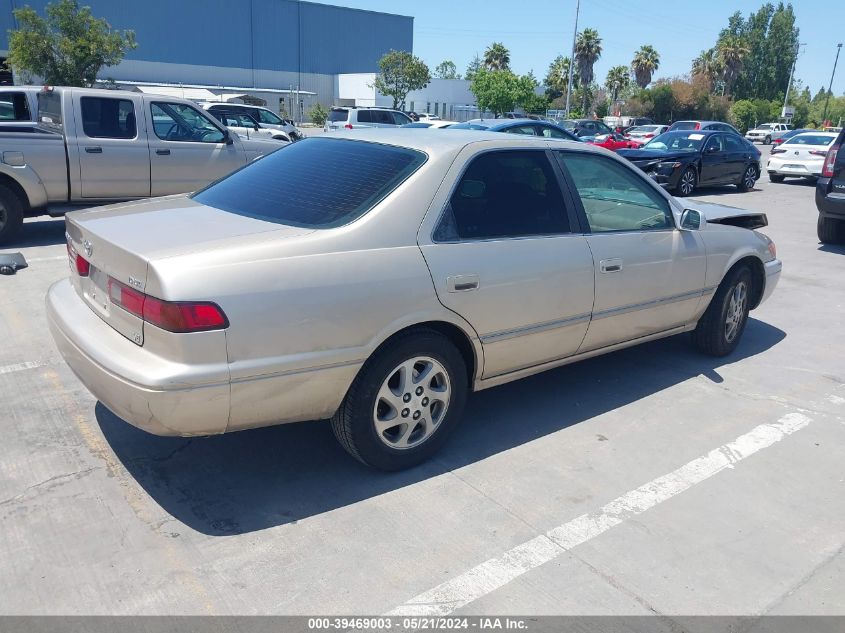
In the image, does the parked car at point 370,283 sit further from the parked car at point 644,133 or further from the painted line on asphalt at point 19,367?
the parked car at point 644,133

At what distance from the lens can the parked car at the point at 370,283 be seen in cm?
303

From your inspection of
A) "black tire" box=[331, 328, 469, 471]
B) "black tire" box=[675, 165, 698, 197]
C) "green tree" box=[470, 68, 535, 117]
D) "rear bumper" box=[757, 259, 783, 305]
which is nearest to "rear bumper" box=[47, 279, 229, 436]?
"black tire" box=[331, 328, 469, 471]

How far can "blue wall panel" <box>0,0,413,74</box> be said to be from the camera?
2314 inches

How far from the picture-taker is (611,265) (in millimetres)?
4383

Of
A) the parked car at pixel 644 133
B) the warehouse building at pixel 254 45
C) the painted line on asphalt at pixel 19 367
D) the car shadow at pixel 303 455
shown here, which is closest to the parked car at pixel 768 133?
the parked car at pixel 644 133

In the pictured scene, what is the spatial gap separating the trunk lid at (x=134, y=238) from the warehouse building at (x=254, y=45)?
52.0 metres

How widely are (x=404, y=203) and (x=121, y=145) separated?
6.77 m

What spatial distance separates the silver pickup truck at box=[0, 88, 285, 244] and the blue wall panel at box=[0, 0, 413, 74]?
51866mm

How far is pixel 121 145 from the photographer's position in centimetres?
902

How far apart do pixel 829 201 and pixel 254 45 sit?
62.4m

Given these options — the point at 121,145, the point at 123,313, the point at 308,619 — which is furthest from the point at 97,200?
the point at 308,619

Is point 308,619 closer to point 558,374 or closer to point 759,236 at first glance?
point 558,374

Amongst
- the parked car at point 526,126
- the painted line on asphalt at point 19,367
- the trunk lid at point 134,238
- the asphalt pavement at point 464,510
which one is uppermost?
the parked car at point 526,126

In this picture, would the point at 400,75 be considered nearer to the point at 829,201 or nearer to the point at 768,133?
the point at 768,133
